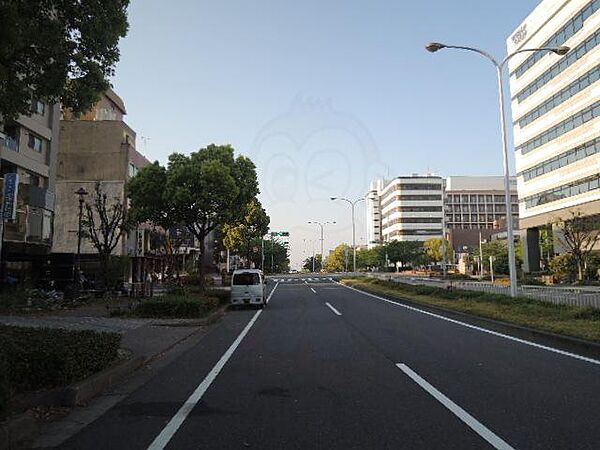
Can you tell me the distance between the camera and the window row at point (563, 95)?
52978 millimetres

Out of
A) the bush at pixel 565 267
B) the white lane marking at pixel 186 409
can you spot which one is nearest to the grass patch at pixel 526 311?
the white lane marking at pixel 186 409

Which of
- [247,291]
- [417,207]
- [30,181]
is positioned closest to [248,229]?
[30,181]

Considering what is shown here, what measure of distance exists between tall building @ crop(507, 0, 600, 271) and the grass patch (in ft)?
117

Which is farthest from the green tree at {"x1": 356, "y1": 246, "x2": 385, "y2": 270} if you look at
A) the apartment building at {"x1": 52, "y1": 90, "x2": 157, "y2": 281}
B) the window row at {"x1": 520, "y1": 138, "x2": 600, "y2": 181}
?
the apartment building at {"x1": 52, "y1": 90, "x2": 157, "y2": 281}

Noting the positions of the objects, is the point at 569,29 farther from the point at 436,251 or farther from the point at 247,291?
the point at 436,251

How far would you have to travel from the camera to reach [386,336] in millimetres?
13305

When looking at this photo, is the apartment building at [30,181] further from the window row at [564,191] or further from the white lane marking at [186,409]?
the window row at [564,191]

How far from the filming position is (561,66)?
58312 mm

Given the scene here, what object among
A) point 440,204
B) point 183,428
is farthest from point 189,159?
point 440,204

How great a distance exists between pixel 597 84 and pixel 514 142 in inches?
731

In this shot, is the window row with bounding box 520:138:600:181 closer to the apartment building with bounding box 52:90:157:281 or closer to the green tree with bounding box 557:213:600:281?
the green tree with bounding box 557:213:600:281

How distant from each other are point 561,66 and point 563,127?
22.0 ft

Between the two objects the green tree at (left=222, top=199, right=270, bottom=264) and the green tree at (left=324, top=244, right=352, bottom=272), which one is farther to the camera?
the green tree at (left=324, top=244, right=352, bottom=272)

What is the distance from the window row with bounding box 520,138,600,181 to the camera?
53.8 m
